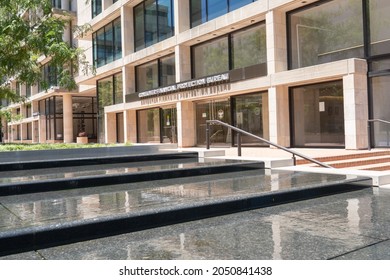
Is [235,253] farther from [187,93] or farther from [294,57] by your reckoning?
[187,93]

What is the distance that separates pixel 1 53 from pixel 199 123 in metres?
11.7

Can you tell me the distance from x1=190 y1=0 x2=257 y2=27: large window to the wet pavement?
591 inches

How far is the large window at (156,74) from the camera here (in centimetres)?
2423

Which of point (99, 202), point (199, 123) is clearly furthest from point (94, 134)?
point (99, 202)

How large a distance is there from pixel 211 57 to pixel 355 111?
966cm

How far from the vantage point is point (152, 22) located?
25359 millimetres

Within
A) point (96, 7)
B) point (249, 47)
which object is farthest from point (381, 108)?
point (96, 7)

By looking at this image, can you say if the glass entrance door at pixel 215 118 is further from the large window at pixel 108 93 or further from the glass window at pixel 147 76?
the large window at pixel 108 93

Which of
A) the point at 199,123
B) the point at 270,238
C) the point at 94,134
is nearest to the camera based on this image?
the point at 270,238

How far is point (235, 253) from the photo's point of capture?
361 cm

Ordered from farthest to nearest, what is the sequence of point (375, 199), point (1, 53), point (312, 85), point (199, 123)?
point (199, 123), point (312, 85), point (1, 53), point (375, 199)

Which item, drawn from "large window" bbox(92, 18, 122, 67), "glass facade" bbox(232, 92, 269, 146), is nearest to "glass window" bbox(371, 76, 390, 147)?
"glass facade" bbox(232, 92, 269, 146)

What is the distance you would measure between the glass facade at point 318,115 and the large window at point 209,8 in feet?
17.5

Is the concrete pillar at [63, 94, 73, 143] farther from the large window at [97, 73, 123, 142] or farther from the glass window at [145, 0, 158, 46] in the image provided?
the glass window at [145, 0, 158, 46]
